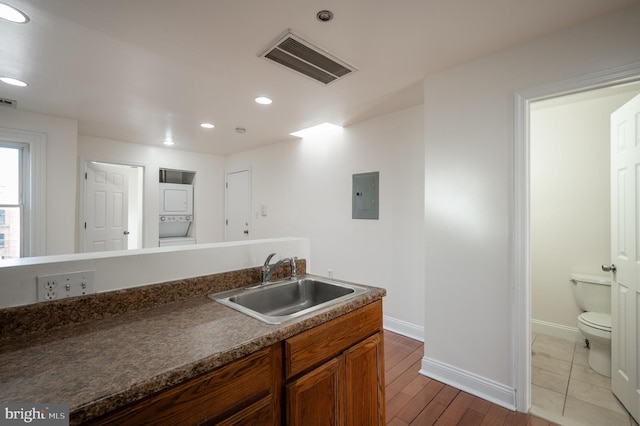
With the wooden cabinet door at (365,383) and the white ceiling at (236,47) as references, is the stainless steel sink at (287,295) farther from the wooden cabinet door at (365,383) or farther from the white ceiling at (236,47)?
the white ceiling at (236,47)

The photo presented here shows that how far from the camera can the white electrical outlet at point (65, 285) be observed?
3.51 ft

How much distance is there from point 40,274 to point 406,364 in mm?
2534

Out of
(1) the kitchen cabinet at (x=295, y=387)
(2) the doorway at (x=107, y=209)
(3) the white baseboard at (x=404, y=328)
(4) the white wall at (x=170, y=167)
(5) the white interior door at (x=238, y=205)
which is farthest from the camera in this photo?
(5) the white interior door at (x=238, y=205)

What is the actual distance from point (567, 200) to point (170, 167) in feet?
18.4

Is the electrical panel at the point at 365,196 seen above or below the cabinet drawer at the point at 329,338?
above

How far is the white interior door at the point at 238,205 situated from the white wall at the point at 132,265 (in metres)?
3.43

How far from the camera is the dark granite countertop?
27.6 inches

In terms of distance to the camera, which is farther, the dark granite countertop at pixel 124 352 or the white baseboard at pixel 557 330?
the white baseboard at pixel 557 330

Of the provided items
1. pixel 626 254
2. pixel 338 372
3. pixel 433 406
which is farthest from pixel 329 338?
pixel 626 254

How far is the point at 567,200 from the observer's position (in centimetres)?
293

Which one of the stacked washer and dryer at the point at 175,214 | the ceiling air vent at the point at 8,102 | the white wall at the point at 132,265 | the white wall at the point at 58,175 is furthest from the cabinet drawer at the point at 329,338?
the stacked washer and dryer at the point at 175,214

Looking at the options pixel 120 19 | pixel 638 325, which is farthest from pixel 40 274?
pixel 638 325

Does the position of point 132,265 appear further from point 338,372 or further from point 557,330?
point 557,330

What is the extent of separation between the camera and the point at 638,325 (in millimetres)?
1673
